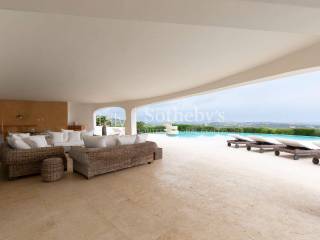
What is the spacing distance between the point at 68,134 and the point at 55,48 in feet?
12.7

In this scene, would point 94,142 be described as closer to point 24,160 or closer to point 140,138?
point 140,138

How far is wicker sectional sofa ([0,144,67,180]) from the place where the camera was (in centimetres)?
383

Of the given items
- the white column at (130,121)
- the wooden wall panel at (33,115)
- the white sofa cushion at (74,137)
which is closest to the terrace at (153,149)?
the white sofa cushion at (74,137)

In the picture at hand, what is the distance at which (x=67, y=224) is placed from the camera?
2205 mm

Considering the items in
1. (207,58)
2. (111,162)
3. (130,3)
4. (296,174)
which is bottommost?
(296,174)

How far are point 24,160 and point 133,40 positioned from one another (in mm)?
3383

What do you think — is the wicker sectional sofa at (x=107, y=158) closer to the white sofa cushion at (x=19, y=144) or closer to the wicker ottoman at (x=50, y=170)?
the wicker ottoman at (x=50, y=170)

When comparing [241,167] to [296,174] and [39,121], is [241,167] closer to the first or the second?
[296,174]

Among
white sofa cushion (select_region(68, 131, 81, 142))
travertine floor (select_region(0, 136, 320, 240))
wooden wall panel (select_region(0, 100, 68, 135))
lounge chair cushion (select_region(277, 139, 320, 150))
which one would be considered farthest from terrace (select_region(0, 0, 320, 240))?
wooden wall panel (select_region(0, 100, 68, 135))

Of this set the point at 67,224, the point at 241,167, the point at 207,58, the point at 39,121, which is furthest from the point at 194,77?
the point at 39,121

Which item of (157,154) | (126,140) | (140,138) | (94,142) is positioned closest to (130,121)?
(157,154)

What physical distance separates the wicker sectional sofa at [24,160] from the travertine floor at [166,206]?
0.23 m

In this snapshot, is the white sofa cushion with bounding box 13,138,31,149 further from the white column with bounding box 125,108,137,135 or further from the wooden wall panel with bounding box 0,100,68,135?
the white column with bounding box 125,108,137,135

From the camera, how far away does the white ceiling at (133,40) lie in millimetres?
1832
